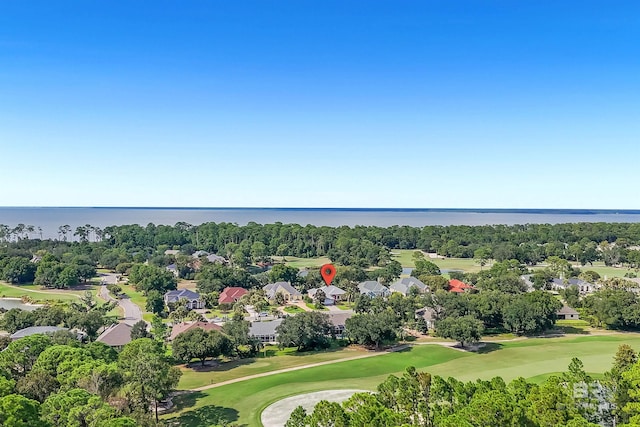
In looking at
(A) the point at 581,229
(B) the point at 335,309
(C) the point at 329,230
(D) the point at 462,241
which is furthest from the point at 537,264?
(B) the point at 335,309

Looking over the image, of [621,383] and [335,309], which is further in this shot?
[335,309]

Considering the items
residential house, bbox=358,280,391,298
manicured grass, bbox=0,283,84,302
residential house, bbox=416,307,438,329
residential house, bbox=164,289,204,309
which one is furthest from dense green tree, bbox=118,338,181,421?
manicured grass, bbox=0,283,84,302

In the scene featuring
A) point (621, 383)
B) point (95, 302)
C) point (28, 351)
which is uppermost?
point (621, 383)

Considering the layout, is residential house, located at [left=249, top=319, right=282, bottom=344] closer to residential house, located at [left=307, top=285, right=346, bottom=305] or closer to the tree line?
residential house, located at [left=307, top=285, right=346, bottom=305]

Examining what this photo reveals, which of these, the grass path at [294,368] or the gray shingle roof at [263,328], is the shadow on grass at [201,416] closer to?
the grass path at [294,368]

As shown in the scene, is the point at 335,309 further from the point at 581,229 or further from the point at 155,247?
the point at 581,229

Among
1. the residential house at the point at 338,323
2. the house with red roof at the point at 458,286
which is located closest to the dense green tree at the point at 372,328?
the residential house at the point at 338,323

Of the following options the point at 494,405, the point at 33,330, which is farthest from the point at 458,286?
the point at 33,330
